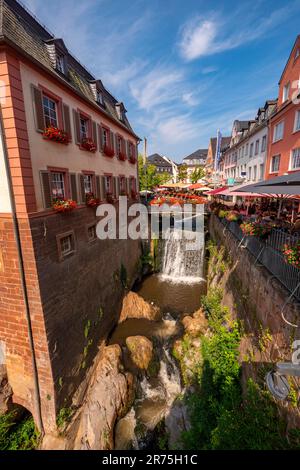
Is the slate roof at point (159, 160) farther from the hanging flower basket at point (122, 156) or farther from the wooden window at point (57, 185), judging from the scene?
the wooden window at point (57, 185)

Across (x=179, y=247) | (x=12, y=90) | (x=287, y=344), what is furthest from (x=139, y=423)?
(x=179, y=247)

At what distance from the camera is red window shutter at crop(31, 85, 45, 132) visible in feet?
19.8

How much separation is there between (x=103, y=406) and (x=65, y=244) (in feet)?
19.3

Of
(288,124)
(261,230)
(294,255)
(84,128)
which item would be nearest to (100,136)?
(84,128)

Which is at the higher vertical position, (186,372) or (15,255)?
(15,255)

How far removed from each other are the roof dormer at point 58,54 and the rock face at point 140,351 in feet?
38.6

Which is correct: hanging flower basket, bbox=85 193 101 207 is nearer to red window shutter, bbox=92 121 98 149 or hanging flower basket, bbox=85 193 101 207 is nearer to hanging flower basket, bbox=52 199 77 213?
hanging flower basket, bbox=52 199 77 213

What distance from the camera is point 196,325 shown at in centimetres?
1057

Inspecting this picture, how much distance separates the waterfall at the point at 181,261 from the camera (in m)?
18.2

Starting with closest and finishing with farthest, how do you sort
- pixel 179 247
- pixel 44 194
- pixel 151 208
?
pixel 44 194 < pixel 179 247 < pixel 151 208

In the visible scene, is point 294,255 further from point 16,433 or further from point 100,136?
point 16,433

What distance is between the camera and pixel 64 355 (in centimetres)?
746

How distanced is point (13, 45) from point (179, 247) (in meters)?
16.5

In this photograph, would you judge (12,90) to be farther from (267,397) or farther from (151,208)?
(151,208)
